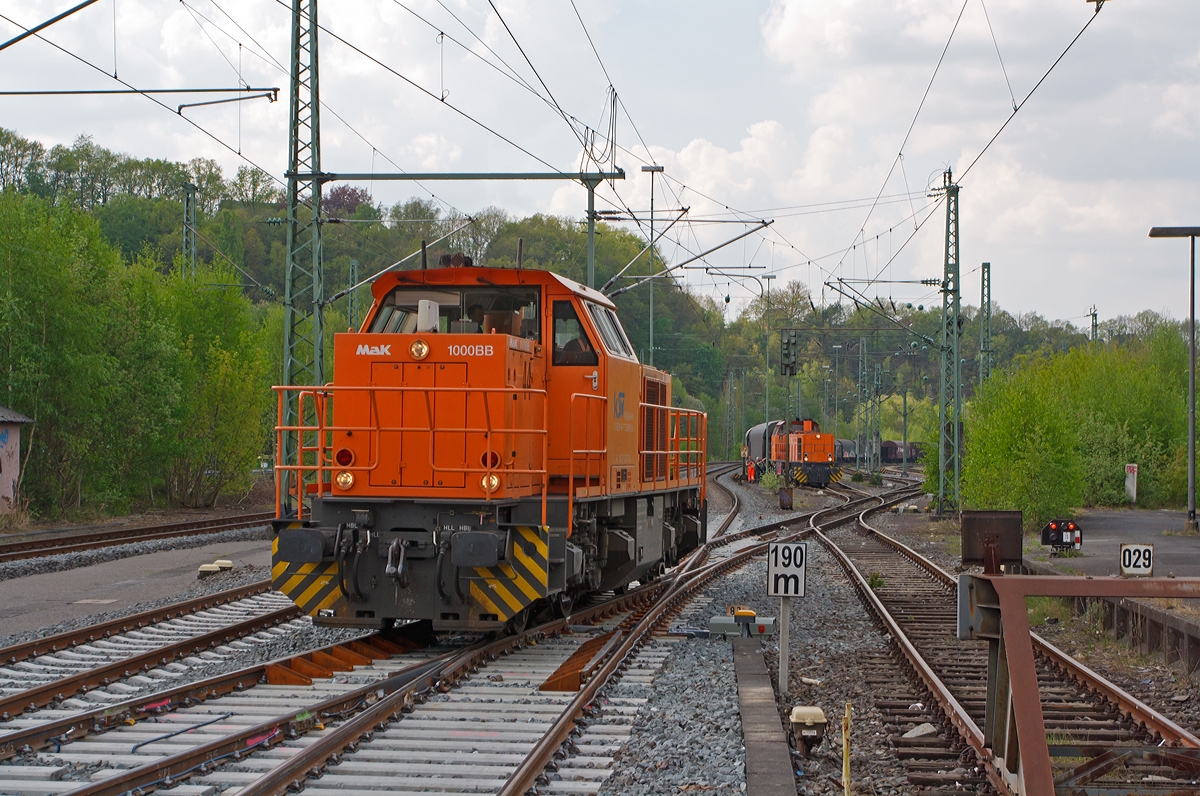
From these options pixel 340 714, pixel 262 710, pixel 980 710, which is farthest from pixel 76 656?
pixel 980 710

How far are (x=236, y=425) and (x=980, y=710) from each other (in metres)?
Answer: 28.7

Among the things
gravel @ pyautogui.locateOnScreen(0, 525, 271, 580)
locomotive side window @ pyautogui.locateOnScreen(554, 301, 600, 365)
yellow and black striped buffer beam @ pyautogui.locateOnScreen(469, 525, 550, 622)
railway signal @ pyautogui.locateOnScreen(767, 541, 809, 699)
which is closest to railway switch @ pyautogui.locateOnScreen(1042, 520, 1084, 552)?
railway signal @ pyautogui.locateOnScreen(767, 541, 809, 699)

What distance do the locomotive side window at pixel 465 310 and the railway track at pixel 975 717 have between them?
468 centimetres

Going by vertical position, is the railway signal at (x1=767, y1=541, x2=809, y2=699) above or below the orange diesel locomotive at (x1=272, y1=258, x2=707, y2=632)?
below

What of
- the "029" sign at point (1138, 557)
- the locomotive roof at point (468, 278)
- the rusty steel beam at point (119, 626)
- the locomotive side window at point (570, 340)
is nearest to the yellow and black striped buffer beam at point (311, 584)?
the rusty steel beam at point (119, 626)

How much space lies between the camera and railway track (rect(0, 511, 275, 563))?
18672mm

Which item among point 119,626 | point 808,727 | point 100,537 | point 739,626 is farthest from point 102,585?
point 808,727

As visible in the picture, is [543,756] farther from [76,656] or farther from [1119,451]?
[1119,451]

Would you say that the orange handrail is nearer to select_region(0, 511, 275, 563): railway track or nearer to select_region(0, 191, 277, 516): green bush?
select_region(0, 511, 275, 563): railway track

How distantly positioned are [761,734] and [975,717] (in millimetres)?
1969

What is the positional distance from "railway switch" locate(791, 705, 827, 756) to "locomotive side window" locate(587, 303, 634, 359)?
4.65 metres

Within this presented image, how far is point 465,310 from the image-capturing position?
10469 mm

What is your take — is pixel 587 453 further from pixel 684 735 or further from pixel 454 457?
pixel 684 735

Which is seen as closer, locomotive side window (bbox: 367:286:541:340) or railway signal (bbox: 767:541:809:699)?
railway signal (bbox: 767:541:809:699)
